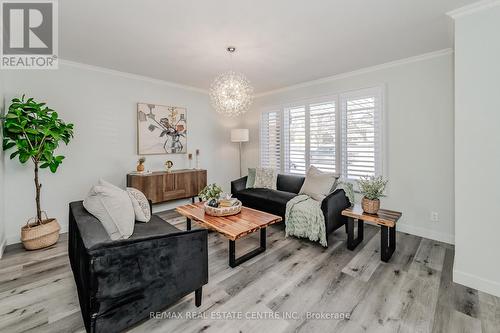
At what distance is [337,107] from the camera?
4047mm

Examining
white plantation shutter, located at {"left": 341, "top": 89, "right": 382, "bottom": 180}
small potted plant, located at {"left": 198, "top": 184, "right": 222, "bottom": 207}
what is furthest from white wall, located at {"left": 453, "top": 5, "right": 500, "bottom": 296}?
small potted plant, located at {"left": 198, "top": 184, "right": 222, "bottom": 207}

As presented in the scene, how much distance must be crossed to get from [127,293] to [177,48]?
280 centimetres

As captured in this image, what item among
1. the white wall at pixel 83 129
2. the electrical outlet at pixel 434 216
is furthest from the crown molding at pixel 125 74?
the electrical outlet at pixel 434 216

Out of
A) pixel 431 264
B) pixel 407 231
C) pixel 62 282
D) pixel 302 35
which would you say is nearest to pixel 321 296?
pixel 431 264

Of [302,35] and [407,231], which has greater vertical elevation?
[302,35]

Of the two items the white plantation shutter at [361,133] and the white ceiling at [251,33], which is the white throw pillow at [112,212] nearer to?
the white ceiling at [251,33]

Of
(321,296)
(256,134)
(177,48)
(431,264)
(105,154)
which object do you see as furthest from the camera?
(256,134)

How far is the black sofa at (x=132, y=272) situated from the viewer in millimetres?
1378

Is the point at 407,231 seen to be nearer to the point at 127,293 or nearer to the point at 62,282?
the point at 127,293

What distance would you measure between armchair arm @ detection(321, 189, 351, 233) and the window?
0.84 m

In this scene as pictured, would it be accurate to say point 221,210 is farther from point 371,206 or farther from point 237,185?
point 371,206

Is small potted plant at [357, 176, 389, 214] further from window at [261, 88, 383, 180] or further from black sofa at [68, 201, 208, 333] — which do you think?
black sofa at [68, 201, 208, 333]

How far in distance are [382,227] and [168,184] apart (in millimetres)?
3409

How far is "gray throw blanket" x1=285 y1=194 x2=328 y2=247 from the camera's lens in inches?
117
